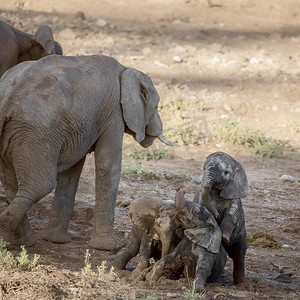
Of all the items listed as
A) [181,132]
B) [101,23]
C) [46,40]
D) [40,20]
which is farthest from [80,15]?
[46,40]

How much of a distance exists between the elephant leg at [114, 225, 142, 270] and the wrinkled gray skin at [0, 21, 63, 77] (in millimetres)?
2902

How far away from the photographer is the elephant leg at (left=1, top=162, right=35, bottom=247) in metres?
6.13

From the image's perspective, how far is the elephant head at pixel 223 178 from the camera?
16.8 ft

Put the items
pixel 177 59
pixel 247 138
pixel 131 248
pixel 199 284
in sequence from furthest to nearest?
pixel 177 59
pixel 247 138
pixel 131 248
pixel 199 284

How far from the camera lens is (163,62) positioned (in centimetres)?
1594

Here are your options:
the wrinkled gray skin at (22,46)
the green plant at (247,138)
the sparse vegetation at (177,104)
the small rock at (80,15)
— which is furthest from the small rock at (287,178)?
the small rock at (80,15)

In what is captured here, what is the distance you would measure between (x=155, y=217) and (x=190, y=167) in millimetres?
5579

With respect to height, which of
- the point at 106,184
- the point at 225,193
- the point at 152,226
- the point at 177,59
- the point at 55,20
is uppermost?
the point at 55,20

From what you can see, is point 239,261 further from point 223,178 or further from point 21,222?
point 21,222

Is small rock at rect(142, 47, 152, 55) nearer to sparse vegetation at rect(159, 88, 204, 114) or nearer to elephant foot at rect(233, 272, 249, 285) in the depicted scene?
sparse vegetation at rect(159, 88, 204, 114)

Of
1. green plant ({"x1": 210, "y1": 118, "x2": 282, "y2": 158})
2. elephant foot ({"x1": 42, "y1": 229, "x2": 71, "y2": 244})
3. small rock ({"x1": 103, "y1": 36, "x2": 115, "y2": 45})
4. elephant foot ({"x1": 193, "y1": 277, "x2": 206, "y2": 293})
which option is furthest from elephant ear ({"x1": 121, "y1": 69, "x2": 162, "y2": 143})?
small rock ({"x1": 103, "y1": 36, "x2": 115, "y2": 45})

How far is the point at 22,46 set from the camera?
324 inches

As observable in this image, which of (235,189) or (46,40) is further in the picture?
(46,40)

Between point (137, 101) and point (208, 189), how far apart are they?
1.85 metres
